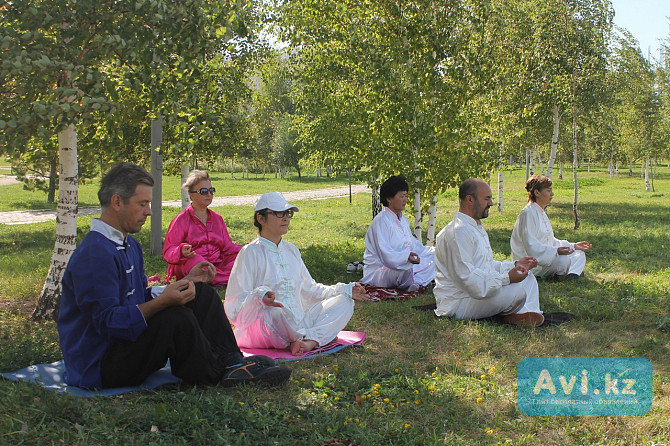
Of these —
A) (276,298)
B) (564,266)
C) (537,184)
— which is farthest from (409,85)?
(276,298)

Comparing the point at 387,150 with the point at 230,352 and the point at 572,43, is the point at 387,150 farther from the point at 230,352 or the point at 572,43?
the point at 572,43

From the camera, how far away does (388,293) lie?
9000 mm

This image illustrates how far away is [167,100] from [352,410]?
4.32m

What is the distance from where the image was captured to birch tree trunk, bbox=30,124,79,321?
7148mm

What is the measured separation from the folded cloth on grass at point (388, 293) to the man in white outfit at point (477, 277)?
1.44 metres

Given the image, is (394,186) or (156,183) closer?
(394,186)

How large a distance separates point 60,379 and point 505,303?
4565mm

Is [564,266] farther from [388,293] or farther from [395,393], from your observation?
[395,393]

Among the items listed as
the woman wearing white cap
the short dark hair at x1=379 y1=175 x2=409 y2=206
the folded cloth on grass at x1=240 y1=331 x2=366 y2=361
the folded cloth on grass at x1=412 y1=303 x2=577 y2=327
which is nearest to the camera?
the folded cloth on grass at x1=240 y1=331 x2=366 y2=361

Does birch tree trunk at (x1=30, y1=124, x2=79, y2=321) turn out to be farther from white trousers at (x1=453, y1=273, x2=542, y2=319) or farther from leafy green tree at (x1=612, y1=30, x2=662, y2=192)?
leafy green tree at (x1=612, y1=30, x2=662, y2=192)

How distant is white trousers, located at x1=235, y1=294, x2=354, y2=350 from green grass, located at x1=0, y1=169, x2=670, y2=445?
0.32 meters
